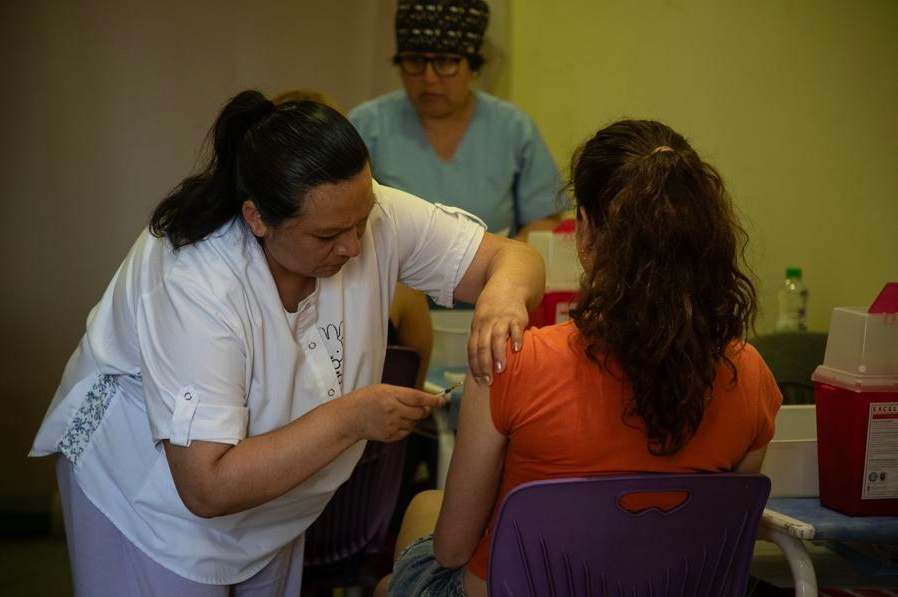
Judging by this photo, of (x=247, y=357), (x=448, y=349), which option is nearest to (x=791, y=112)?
(x=448, y=349)

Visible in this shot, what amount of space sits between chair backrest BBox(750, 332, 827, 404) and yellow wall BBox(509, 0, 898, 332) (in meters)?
0.19

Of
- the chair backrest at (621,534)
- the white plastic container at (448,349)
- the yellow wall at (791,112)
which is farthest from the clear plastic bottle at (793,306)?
the chair backrest at (621,534)

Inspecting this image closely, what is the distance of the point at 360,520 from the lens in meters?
2.09

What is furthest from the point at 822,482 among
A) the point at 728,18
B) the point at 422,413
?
the point at 728,18

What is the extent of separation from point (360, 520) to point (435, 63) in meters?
1.47

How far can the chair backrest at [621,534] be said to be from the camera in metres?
1.22

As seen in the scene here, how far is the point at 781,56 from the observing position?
237cm

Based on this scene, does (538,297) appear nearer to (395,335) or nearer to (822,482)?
(822,482)

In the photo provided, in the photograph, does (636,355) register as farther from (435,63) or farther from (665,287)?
(435,63)

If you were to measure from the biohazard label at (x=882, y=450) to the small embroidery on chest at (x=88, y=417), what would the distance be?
Result: 3.75ft

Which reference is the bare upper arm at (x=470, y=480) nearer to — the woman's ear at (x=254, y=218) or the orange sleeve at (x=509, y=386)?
the orange sleeve at (x=509, y=386)

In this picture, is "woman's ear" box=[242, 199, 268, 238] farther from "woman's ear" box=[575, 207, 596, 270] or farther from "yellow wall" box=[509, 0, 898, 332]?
"yellow wall" box=[509, 0, 898, 332]

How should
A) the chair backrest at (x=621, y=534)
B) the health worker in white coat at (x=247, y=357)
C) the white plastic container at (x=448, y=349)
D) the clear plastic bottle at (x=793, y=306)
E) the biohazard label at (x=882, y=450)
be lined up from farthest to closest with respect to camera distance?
the white plastic container at (x=448, y=349) < the clear plastic bottle at (x=793, y=306) < the biohazard label at (x=882, y=450) < the health worker in white coat at (x=247, y=357) < the chair backrest at (x=621, y=534)

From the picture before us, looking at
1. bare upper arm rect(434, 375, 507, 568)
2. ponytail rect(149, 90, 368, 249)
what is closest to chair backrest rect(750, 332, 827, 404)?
bare upper arm rect(434, 375, 507, 568)
